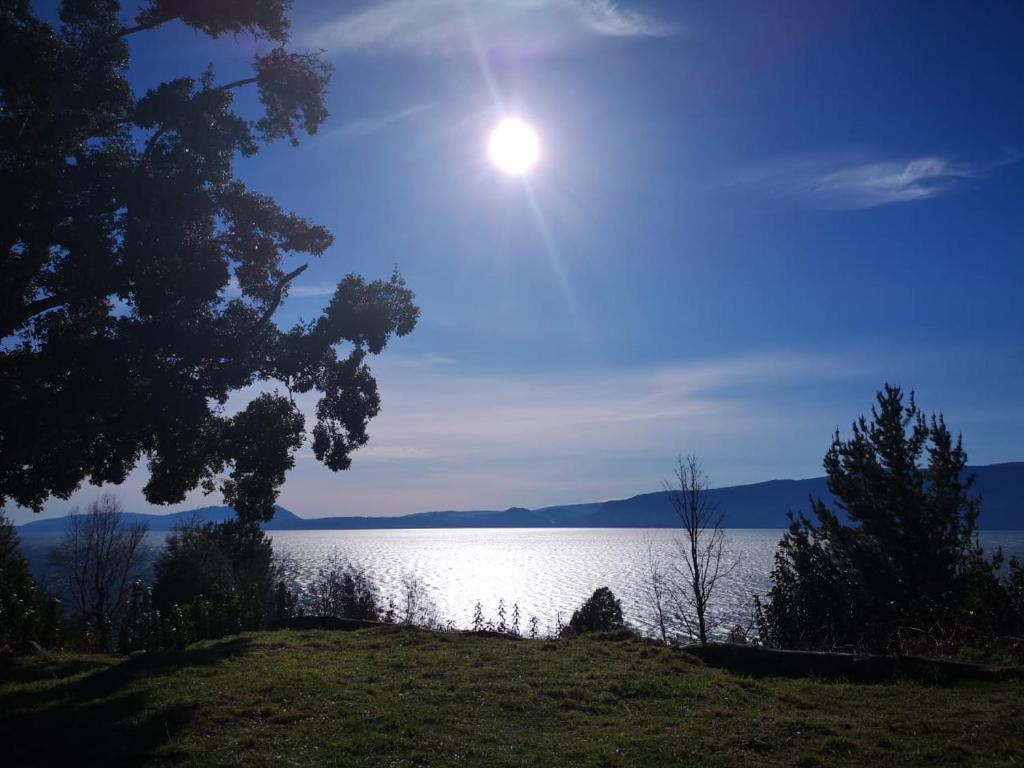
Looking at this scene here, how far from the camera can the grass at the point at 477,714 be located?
7.67 meters

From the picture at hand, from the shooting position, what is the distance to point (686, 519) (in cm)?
2336

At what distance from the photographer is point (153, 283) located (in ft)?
43.0

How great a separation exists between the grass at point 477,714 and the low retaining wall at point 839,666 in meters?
0.41

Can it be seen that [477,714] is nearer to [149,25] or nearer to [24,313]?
[24,313]

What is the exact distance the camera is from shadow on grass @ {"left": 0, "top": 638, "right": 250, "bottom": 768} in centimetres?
786

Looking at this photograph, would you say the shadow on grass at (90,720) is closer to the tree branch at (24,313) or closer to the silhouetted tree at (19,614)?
the silhouetted tree at (19,614)

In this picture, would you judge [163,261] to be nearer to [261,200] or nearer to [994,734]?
[261,200]

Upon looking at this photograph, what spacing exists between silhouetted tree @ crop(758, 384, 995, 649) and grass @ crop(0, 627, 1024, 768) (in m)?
11.3

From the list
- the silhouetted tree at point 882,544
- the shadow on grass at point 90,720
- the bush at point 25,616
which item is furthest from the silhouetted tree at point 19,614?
the silhouetted tree at point 882,544

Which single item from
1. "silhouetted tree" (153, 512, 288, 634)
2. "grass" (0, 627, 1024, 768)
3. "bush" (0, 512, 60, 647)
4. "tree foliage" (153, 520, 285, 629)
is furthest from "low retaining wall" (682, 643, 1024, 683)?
"tree foliage" (153, 520, 285, 629)

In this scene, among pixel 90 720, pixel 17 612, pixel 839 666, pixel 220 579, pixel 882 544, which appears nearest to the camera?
pixel 90 720

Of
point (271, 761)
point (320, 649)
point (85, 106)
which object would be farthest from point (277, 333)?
point (271, 761)

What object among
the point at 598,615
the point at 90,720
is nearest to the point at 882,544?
the point at 598,615

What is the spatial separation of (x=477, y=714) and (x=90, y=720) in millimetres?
5304
